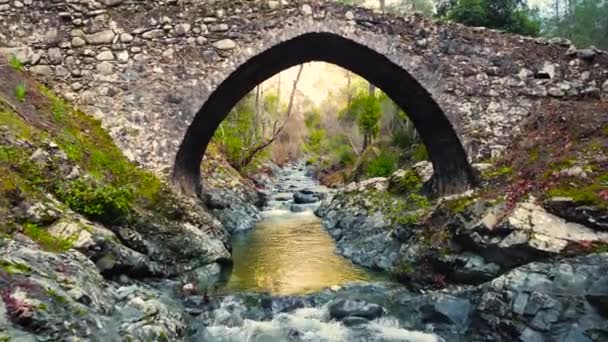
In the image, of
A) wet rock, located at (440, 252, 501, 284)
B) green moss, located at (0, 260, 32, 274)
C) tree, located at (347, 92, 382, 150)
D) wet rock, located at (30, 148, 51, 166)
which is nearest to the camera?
green moss, located at (0, 260, 32, 274)

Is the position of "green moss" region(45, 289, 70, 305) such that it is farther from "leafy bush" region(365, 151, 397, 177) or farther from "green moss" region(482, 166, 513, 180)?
"leafy bush" region(365, 151, 397, 177)

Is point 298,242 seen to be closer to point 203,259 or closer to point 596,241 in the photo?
point 203,259

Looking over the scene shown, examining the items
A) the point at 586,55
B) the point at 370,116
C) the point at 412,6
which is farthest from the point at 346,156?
the point at 586,55

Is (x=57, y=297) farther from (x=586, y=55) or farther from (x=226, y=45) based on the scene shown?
(x=586, y=55)

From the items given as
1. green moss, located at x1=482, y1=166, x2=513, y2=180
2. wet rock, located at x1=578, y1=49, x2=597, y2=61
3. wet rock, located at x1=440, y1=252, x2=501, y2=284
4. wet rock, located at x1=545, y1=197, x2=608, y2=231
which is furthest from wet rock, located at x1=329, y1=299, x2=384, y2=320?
wet rock, located at x1=578, y1=49, x2=597, y2=61

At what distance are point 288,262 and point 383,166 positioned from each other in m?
11.3

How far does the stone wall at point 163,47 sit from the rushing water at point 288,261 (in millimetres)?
2907

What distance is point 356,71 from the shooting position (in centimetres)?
1205

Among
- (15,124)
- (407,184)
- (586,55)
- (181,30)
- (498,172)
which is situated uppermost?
(181,30)

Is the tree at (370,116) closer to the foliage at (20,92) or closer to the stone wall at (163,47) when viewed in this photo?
the stone wall at (163,47)

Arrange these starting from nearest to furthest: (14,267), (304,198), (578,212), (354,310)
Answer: (14,267), (578,212), (354,310), (304,198)

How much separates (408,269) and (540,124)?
406 centimetres

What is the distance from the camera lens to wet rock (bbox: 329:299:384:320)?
7.84 meters

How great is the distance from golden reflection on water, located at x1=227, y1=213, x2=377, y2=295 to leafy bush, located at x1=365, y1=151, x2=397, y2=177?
243 inches
